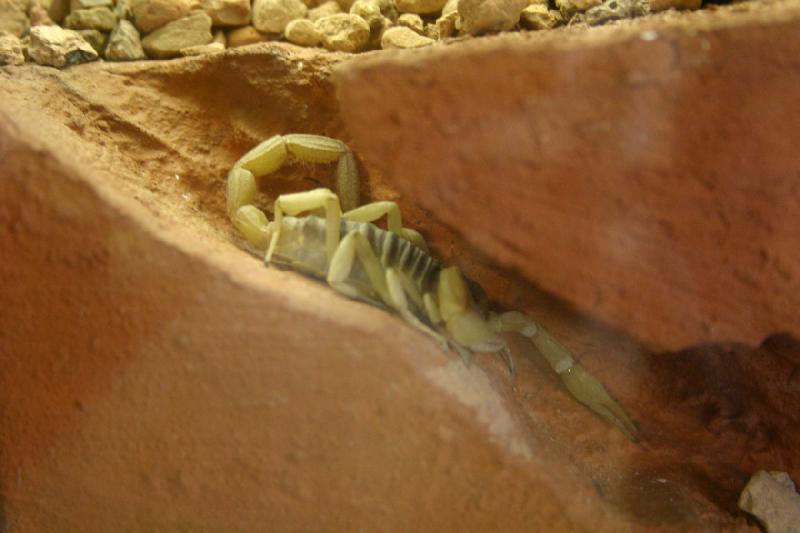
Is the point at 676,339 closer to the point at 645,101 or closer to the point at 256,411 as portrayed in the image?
the point at 645,101

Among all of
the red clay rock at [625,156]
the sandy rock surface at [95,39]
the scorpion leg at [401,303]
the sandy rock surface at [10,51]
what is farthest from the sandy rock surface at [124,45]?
the scorpion leg at [401,303]

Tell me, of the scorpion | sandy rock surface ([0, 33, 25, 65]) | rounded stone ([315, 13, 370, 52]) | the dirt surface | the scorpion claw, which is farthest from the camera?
rounded stone ([315, 13, 370, 52])

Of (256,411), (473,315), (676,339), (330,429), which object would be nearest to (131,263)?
(256,411)

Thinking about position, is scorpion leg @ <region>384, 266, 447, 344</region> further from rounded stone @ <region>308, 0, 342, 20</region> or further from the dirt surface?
rounded stone @ <region>308, 0, 342, 20</region>

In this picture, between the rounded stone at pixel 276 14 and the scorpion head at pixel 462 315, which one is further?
the rounded stone at pixel 276 14

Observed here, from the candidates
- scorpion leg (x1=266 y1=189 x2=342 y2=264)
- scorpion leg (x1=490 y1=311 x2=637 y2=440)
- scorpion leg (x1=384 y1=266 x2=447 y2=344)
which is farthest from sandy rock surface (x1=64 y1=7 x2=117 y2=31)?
scorpion leg (x1=490 y1=311 x2=637 y2=440)

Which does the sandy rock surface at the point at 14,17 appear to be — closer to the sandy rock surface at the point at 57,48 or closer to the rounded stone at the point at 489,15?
the sandy rock surface at the point at 57,48
